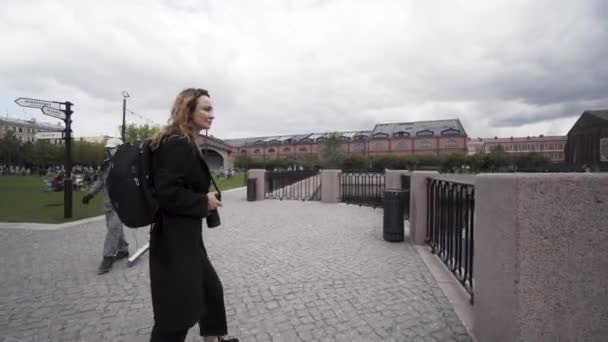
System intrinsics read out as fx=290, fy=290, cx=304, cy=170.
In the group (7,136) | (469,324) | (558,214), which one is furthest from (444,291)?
(7,136)

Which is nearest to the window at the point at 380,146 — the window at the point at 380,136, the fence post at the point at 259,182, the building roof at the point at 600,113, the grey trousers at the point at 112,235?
the window at the point at 380,136

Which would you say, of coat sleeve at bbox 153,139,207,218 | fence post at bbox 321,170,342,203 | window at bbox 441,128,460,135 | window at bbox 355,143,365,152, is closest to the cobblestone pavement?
coat sleeve at bbox 153,139,207,218

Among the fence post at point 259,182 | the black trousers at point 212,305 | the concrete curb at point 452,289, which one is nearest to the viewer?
the black trousers at point 212,305

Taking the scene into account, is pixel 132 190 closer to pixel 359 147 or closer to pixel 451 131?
pixel 451 131

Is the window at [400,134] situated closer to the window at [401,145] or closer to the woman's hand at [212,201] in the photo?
the window at [401,145]

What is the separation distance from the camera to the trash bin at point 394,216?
19.8 feet

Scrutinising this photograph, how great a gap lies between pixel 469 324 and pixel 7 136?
3495 inches

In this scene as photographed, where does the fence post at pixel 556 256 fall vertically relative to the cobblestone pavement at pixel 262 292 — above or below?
above

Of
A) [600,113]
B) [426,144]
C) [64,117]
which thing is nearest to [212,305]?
[64,117]

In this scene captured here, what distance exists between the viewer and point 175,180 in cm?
173

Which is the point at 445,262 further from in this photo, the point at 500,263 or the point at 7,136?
the point at 7,136

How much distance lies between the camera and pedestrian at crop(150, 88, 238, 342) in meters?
1.76

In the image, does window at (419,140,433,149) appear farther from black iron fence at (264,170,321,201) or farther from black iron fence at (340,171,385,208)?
black iron fence at (340,171,385,208)

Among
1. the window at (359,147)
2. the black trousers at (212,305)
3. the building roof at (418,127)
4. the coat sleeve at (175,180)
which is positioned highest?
the building roof at (418,127)
